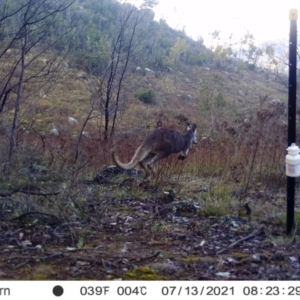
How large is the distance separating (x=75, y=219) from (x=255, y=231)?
1.71 m

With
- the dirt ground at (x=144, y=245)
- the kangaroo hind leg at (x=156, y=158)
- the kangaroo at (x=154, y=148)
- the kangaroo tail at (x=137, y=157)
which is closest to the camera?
the dirt ground at (x=144, y=245)

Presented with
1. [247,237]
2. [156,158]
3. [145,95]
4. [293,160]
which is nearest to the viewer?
[293,160]

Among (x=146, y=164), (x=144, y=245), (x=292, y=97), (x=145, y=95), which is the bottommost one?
(x=144, y=245)

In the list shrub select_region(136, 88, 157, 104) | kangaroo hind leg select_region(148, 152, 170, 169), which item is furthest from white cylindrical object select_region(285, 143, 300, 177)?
shrub select_region(136, 88, 157, 104)

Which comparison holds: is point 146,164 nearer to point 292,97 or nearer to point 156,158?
point 156,158

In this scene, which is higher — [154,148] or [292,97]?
[292,97]

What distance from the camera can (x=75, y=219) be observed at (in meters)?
4.92

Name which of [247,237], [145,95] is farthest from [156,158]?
[145,95]

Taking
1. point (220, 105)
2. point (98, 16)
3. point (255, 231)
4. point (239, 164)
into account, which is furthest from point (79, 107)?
point (255, 231)

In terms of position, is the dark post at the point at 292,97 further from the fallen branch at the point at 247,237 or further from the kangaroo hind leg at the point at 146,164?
the kangaroo hind leg at the point at 146,164

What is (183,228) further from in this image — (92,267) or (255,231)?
(92,267)

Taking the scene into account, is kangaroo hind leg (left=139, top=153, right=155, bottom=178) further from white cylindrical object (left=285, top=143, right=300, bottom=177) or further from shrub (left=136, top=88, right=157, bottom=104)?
shrub (left=136, top=88, right=157, bottom=104)

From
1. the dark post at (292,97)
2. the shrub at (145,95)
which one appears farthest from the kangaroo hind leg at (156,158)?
the shrub at (145,95)

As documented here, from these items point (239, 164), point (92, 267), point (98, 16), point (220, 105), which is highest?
point (98, 16)
